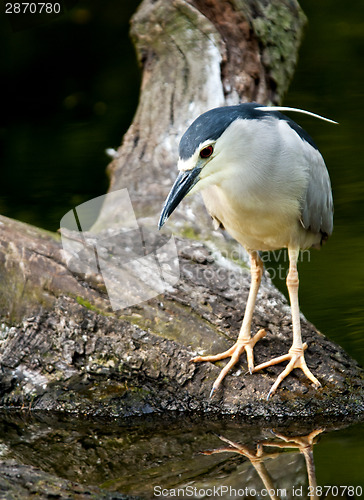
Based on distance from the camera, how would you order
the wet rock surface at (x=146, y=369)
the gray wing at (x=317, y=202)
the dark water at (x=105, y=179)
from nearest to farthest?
the dark water at (x=105, y=179)
the wet rock surface at (x=146, y=369)
the gray wing at (x=317, y=202)

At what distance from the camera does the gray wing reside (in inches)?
131

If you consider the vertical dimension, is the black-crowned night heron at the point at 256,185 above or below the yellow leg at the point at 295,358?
above

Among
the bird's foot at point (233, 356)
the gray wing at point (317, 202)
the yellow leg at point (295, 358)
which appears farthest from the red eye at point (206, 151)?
the bird's foot at point (233, 356)

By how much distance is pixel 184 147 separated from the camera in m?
2.85

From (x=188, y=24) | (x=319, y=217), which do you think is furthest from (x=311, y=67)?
(x=319, y=217)

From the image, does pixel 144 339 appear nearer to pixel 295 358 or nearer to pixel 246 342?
pixel 246 342

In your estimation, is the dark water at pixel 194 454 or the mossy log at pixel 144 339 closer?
the dark water at pixel 194 454

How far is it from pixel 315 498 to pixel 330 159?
3.92m

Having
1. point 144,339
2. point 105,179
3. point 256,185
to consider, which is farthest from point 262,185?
point 105,179

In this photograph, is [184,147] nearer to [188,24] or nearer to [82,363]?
[82,363]

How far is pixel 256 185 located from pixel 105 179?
340 cm

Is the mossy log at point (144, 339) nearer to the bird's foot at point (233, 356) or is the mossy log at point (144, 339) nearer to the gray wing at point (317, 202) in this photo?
the bird's foot at point (233, 356)

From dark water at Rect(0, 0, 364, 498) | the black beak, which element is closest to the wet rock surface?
dark water at Rect(0, 0, 364, 498)

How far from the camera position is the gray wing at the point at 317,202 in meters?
3.34
